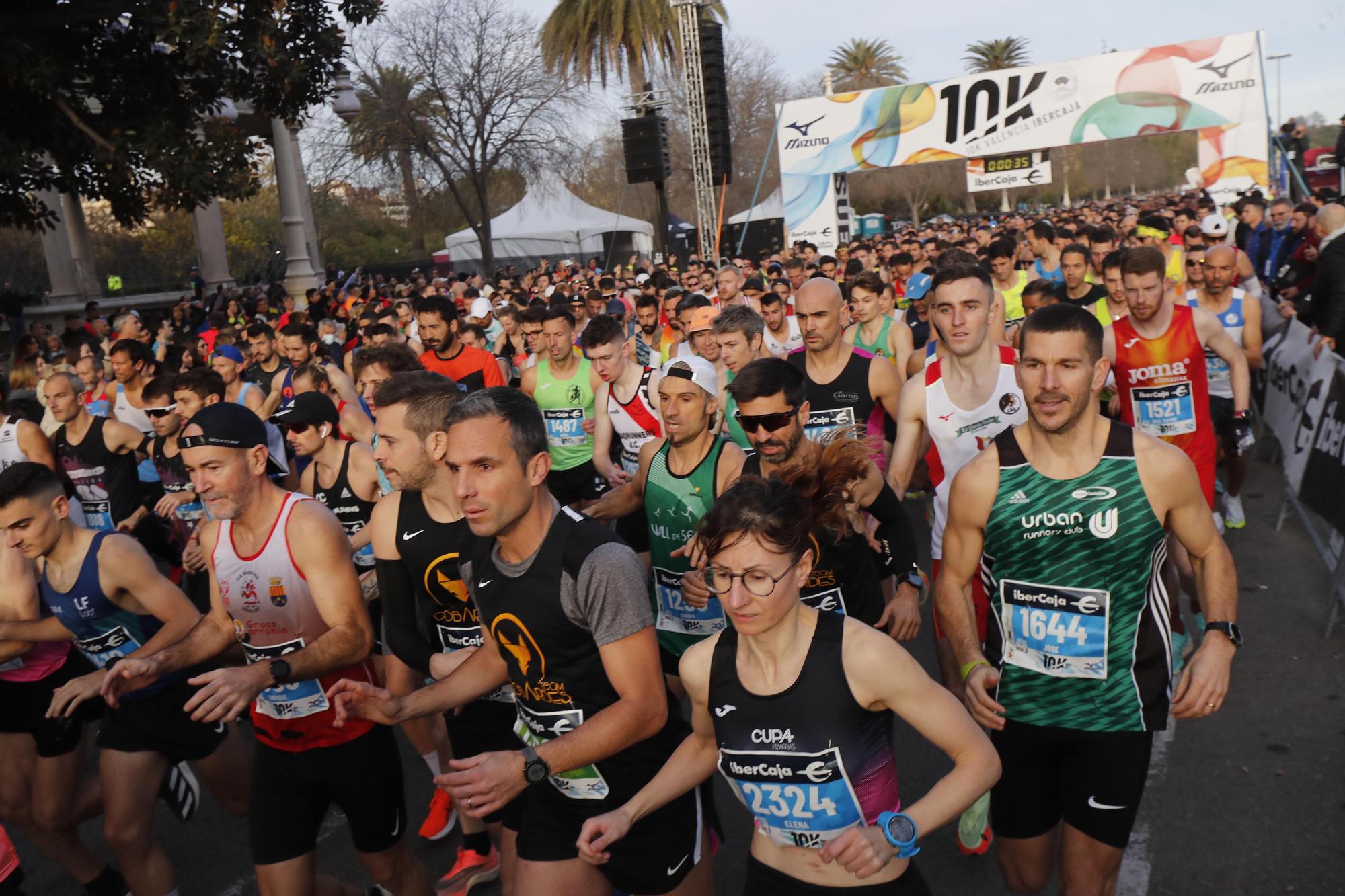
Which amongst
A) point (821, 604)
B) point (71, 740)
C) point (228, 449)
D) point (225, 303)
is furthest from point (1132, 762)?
point (225, 303)

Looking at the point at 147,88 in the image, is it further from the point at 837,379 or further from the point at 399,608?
the point at 399,608

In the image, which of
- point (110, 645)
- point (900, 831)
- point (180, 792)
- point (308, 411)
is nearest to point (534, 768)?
point (900, 831)

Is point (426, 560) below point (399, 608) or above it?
above

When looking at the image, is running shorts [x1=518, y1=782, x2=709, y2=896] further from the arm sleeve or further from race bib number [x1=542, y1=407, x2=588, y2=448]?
race bib number [x1=542, y1=407, x2=588, y2=448]

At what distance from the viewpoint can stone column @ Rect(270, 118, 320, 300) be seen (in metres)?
24.1

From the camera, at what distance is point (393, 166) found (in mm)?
30438

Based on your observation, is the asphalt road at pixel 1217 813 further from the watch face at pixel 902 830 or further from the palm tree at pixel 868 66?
the palm tree at pixel 868 66

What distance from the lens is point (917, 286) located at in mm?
11609

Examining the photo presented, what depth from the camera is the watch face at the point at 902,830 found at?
7.69 ft

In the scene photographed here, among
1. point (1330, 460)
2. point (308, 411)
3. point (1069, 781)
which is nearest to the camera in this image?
point (1069, 781)

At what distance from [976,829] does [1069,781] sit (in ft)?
3.25

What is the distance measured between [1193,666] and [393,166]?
1183 inches

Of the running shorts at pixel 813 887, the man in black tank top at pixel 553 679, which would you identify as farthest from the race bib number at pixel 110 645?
the running shorts at pixel 813 887

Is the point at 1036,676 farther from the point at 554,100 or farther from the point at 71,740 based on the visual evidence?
the point at 554,100
